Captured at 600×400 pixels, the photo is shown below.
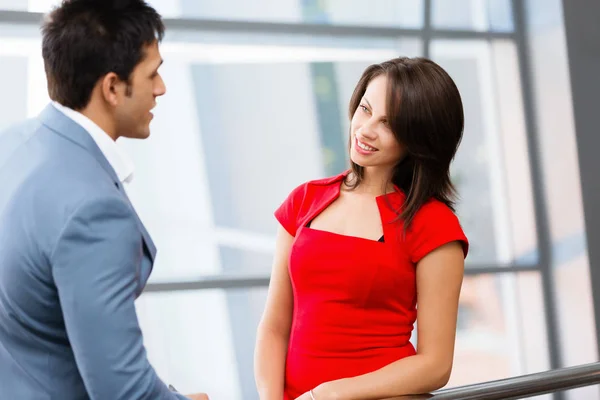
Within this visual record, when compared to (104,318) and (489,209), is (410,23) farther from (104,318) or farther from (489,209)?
(104,318)

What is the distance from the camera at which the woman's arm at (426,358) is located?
1638mm

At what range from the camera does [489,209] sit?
5.96 meters

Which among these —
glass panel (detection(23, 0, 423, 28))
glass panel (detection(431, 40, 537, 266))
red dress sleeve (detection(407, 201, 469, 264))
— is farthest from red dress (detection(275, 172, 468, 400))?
glass panel (detection(431, 40, 537, 266))

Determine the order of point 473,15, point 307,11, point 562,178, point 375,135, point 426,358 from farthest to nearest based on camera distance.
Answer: point 473,15, point 307,11, point 562,178, point 375,135, point 426,358

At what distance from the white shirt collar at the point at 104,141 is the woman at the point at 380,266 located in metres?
0.62

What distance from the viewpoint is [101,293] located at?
3.57ft

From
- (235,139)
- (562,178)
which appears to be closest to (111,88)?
(235,139)

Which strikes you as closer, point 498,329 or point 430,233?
point 430,233

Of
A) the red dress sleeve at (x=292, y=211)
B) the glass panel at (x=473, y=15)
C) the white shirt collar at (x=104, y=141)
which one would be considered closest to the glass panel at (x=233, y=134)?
the glass panel at (x=473, y=15)

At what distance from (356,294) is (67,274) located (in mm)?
786

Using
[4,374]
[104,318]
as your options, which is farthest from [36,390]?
[104,318]

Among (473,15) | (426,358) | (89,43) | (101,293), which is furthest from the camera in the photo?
(473,15)

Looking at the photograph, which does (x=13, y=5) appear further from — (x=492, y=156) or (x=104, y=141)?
(x=104, y=141)

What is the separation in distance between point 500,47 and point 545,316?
1946mm
